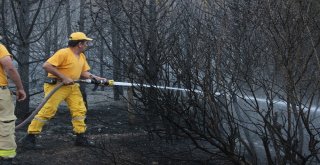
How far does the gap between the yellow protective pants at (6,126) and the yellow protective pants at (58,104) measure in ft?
4.31

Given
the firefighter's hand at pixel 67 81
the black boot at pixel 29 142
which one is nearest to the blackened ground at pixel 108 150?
the black boot at pixel 29 142

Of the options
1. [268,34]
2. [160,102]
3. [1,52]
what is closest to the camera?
[268,34]

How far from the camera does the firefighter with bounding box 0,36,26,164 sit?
16.9ft

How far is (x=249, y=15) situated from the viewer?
5.68m

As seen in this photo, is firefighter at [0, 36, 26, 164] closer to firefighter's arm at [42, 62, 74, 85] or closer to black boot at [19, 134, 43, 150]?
firefighter's arm at [42, 62, 74, 85]

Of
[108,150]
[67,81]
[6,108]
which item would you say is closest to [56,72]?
[67,81]

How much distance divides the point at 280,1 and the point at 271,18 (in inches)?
14.3

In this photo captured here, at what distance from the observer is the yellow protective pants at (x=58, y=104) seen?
6605 millimetres

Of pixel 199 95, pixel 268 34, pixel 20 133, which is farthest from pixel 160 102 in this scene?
pixel 20 133

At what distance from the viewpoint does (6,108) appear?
5.23 m

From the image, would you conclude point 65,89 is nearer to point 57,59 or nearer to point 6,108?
point 57,59

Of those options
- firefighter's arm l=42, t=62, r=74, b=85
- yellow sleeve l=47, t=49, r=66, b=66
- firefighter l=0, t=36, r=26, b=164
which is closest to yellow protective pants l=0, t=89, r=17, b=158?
firefighter l=0, t=36, r=26, b=164

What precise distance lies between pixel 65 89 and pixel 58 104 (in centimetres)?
22

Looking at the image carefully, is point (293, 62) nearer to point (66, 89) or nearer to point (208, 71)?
point (208, 71)
